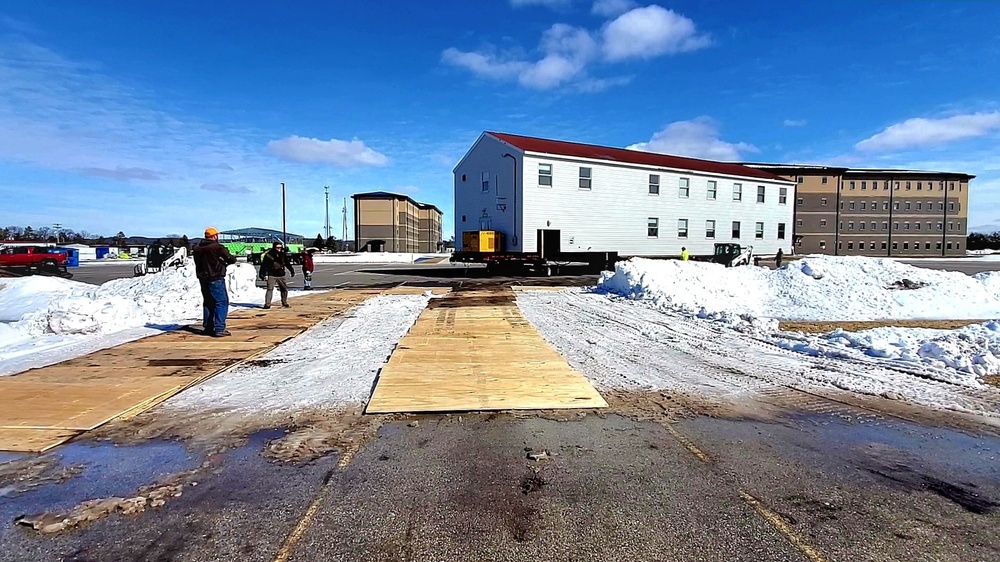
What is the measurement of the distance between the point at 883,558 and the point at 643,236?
2792 centimetres

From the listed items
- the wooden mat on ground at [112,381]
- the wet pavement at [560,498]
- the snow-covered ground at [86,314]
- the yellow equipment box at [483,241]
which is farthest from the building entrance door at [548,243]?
the wet pavement at [560,498]

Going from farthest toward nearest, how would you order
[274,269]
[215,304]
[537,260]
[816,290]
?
1. [537,260]
2. [816,290]
3. [274,269]
4. [215,304]

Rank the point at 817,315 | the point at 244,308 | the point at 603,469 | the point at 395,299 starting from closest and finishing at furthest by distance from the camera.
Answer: the point at 603,469 < the point at 817,315 < the point at 244,308 < the point at 395,299

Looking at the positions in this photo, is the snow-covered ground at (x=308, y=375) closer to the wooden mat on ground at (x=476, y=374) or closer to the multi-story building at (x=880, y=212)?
the wooden mat on ground at (x=476, y=374)

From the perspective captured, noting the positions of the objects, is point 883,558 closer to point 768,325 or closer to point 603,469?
point 603,469

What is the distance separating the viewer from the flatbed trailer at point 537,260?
25031mm

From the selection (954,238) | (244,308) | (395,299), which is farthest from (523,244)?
(954,238)

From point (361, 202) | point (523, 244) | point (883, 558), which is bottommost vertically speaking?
point (883, 558)

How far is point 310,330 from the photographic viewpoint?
9.92 meters

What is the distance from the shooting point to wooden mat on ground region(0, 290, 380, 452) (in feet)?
14.9

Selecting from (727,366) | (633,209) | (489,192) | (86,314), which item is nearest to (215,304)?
(86,314)

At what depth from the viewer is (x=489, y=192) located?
→ 2805cm

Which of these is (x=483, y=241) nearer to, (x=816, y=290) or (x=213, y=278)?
A: (x=816, y=290)

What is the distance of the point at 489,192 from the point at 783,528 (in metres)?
26.0
